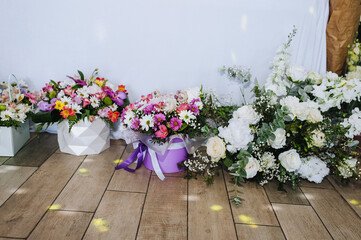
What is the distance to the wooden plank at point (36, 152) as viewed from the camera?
1821mm

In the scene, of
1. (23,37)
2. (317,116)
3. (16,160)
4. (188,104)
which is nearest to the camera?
(317,116)

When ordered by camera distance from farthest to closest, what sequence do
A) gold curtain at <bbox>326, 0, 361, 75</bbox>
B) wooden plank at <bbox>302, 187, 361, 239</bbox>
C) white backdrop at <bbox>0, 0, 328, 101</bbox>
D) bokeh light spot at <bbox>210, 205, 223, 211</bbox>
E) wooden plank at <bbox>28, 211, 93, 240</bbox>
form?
white backdrop at <bbox>0, 0, 328, 101</bbox> → gold curtain at <bbox>326, 0, 361, 75</bbox> → bokeh light spot at <bbox>210, 205, 223, 211</bbox> → wooden plank at <bbox>302, 187, 361, 239</bbox> → wooden plank at <bbox>28, 211, 93, 240</bbox>

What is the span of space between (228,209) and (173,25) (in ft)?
3.99

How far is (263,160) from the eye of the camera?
1678 millimetres

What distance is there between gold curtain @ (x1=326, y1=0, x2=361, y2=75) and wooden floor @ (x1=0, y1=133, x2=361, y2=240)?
783mm

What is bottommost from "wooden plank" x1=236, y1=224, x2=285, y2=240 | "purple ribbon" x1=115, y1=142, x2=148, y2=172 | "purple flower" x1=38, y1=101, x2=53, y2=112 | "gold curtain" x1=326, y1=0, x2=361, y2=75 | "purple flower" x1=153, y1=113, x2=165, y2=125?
"wooden plank" x1=236, y1=224, x2=285, y2=240

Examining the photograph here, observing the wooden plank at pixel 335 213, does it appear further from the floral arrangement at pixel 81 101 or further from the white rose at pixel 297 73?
the floral arrangement at pixel 81 101

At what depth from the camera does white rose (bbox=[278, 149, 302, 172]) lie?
62.9 inches

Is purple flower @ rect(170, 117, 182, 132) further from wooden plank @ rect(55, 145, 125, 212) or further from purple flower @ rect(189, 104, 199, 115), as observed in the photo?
wooden plank @ rect(55, 145, 125, 212)

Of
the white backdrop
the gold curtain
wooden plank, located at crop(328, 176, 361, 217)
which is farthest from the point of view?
the white backdrop

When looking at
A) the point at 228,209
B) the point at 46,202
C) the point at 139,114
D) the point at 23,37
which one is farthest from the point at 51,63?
the point at 228,209

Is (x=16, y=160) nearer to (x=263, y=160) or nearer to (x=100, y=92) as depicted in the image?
(x=100, y=92)

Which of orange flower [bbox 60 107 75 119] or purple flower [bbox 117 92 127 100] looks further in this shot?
purple flower [bbox 117 92 127 100]

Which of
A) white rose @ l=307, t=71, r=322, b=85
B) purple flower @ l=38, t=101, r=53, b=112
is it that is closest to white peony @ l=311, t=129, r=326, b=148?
white rose @ l=307, t=71, r=322, b=85
